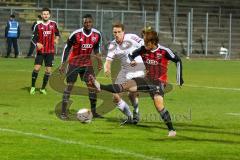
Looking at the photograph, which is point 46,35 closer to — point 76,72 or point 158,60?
point 76,72

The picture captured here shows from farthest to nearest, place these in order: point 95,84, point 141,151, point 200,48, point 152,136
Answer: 1. point 200,48
2. point 95,84
3. point 152,136
4. point 141,151

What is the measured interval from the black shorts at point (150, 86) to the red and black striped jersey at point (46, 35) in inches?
256

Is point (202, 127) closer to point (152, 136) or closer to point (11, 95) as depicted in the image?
point (152, 136)

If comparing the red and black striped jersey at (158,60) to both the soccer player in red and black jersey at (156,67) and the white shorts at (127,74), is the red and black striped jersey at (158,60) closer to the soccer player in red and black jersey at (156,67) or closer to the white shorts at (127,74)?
the soccer player in red and black jersey at (156,67)

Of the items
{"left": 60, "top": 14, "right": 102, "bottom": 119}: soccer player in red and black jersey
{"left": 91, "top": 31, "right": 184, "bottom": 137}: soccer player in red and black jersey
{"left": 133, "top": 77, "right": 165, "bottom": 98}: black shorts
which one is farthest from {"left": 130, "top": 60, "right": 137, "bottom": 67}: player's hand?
{"left": 60, "top": 14, "right": 102, "bottom": 119}: soccer player in red and black jersey

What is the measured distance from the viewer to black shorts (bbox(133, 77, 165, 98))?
12.1m

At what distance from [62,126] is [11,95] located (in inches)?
250

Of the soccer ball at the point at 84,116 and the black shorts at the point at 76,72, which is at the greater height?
the black shorts at the point at 76,72

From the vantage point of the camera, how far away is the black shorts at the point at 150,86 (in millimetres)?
12148

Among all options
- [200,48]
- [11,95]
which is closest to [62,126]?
[11,95]

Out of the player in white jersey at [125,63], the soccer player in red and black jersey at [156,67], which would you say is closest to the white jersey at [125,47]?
the player in white jersey at [125,63]

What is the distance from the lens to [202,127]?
42.6 feet

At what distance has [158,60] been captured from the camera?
1225 cm

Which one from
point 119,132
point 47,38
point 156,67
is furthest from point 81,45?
point 47,38
